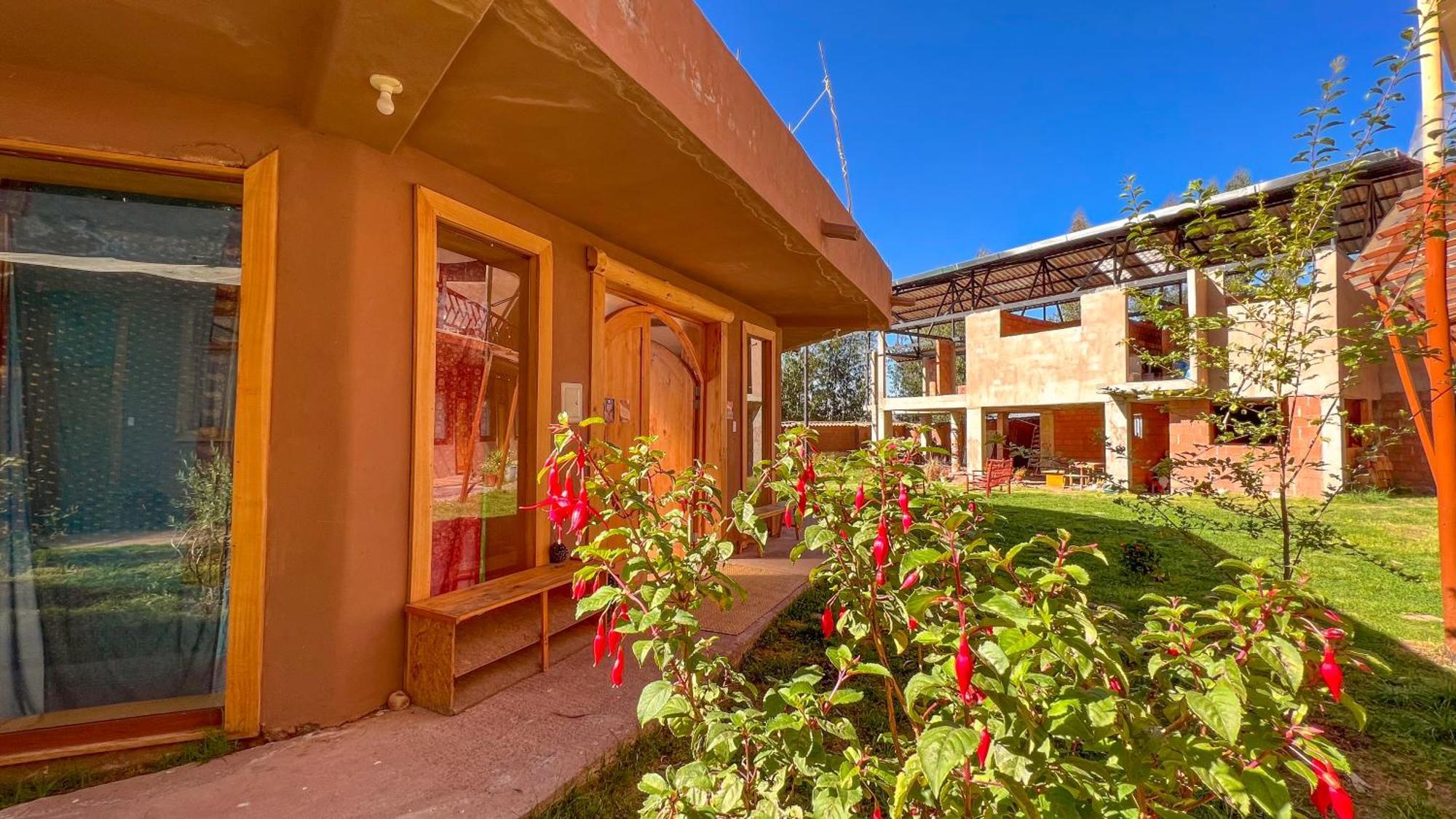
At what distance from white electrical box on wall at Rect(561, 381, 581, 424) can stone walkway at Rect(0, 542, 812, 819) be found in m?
1.65

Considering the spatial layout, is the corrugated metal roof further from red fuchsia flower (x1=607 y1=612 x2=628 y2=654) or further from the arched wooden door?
red fuchsia flower (x1=607 y1=612 x2=628 y2=654)

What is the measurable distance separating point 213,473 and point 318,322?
792 mm

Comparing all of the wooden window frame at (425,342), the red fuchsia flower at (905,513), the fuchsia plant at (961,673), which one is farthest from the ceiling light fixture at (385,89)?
the red fuchsia flower at (905,513)

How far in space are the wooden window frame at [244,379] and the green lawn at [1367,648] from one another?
148 cm

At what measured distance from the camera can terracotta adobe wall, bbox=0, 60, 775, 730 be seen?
227 cm

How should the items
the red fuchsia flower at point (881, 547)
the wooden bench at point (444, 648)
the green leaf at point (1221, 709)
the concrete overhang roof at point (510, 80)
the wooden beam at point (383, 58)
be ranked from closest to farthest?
the green leaf at point (1221, 709), the red fuchsia flower at point (881, 547), the wooden beam at point (383, 58), the concrete overhang roof at point (510, 80), the wooden bench at point (444, 648)

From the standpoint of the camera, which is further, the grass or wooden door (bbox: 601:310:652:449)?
wooden door (bbox: 601:310:652:449)

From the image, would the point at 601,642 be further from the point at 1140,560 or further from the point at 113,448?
the point at 1140,560

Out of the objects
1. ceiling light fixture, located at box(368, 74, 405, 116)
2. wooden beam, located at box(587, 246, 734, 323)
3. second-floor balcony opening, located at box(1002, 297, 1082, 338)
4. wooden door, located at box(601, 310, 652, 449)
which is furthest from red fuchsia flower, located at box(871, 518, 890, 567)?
second-floor balcony opening, located at box(1002, 297, 1082, 338)

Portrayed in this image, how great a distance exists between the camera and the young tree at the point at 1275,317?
2.39 metres

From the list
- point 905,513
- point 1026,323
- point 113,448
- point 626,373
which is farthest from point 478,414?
point 1026,323

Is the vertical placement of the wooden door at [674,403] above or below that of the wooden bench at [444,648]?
above

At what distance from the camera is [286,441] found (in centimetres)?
242

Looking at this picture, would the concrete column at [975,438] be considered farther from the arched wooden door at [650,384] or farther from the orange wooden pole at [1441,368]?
the orange wooden pole at [1441,368]
